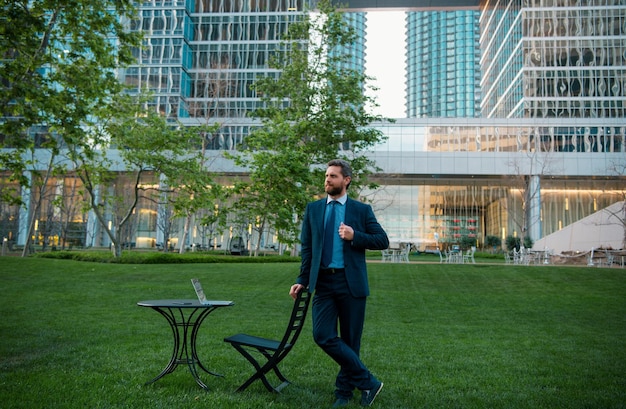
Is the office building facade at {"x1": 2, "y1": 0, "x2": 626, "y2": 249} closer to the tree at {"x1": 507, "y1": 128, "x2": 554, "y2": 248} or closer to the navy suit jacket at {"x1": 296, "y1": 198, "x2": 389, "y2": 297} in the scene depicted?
the tree at {"x1": 507, "y1": 128, "x2": 554, "y2": 248}

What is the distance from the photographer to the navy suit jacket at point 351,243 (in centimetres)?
485

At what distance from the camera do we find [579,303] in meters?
14.7

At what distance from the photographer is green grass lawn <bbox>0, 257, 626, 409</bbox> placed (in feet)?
17.2

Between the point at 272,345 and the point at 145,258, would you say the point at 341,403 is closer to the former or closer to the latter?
the point at 272,345

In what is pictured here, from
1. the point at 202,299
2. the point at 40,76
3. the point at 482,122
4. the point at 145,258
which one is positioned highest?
the point at 482,122

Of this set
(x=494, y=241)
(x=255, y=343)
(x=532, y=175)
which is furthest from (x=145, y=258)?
(x=494, y=241)

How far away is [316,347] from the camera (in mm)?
8117

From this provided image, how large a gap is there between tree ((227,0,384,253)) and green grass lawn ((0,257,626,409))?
2773 mm

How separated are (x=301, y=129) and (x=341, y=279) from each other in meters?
15.7

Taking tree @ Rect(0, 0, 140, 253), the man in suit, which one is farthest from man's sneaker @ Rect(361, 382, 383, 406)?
tree @ Rect(0, 0, 140, 253)

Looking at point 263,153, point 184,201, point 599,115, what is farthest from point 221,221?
point 599,115

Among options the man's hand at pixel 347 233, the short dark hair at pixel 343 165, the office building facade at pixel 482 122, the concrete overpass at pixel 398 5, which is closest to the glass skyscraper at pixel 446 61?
the concrete overpass at pixel 398 5

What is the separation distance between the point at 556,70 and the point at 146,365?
59904mm

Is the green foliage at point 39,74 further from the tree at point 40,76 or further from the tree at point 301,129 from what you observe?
the tree at point 301,129
